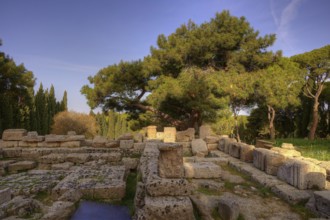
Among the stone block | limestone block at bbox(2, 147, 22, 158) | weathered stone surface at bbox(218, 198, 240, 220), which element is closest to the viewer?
weathered stone surface at bbox(218, 198, 240, 220)

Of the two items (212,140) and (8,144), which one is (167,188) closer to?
(212,140)

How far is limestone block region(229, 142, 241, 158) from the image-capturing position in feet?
28.5

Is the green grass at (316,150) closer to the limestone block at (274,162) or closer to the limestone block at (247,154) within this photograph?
the limestone block at (247,154)

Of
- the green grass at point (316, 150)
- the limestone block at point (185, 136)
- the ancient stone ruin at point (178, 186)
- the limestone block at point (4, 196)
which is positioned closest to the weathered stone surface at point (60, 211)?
the ancient stone ruin at point (178, 186)

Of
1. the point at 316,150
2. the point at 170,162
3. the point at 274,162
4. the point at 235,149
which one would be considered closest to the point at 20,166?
the point at 170,162

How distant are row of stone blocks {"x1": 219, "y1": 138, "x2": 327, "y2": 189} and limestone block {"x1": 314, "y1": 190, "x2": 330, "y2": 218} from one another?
100cm

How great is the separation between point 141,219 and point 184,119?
1547cm

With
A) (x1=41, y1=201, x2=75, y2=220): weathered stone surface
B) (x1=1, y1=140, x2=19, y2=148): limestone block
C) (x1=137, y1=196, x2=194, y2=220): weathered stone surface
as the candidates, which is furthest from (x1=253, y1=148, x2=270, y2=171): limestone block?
(x1=1, y1=140, x2=19, y2=148): limestone block

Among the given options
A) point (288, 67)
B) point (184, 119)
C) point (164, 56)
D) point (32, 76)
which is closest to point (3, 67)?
point (32, 76)

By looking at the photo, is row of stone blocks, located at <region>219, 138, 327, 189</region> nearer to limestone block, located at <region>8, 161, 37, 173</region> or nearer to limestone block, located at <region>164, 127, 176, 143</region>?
limestone block, located at <region>164, 127, 176, 143</region>

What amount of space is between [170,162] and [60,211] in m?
1.92

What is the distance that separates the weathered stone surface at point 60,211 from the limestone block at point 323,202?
400 cm

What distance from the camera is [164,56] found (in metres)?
16.4

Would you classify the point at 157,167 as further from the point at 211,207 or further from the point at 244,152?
the point at 244,152
